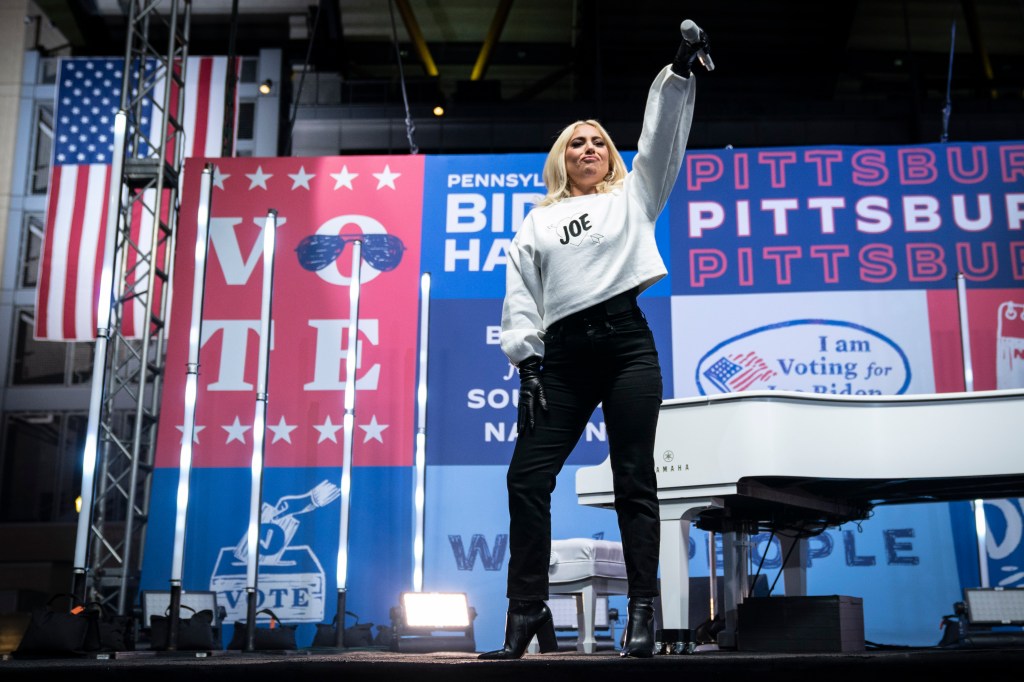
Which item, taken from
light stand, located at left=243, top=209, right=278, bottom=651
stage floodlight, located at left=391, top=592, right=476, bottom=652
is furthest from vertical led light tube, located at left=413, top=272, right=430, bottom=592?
light stand, located at left=243, top=209, right=278, bottom=651

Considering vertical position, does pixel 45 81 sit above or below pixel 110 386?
above

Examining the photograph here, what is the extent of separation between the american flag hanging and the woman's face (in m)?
5.13

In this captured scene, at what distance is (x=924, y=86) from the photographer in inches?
402

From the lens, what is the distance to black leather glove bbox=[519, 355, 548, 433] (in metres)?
2.34

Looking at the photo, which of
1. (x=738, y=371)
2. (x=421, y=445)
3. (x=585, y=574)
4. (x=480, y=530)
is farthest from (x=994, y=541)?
(x=421, y=445)

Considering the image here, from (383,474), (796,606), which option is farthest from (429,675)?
(383,474)

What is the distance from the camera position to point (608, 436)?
7.51ft

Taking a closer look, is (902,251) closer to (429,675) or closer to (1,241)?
(429,675)

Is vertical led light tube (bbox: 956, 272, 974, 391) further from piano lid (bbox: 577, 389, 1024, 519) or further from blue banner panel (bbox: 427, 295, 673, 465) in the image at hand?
piano lid (bbox: 577, 389, 1024, 519)

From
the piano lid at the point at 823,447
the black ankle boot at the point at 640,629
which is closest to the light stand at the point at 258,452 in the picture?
the piano lid at the point at 823,447

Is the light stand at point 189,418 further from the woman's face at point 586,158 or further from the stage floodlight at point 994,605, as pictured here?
the stage floodlight at point 994,605

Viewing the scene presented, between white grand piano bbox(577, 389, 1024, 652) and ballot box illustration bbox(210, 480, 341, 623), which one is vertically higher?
white grand piano bbox(577, 389, 1024, 652)

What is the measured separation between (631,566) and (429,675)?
642 millimetres

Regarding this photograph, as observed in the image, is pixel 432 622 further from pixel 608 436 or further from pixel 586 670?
pixel 586 670
